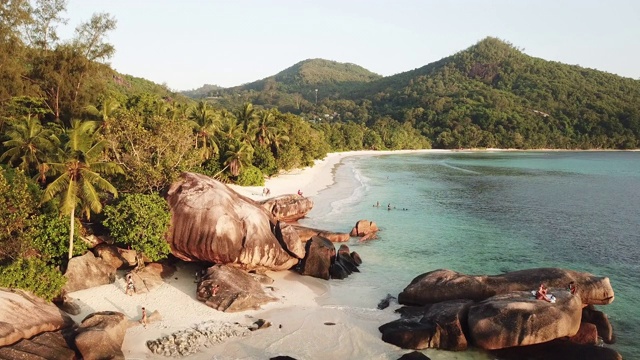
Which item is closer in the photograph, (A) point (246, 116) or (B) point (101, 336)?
(B) point (101, 336)

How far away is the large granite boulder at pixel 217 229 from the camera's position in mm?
23953

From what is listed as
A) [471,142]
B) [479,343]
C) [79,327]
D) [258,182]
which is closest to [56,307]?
[79,327]

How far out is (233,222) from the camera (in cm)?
2448

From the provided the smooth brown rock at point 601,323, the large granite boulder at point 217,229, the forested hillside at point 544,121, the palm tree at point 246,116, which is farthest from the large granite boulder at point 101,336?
the forested hillside at point 544,121

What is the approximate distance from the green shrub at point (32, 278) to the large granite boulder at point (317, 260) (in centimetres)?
1327

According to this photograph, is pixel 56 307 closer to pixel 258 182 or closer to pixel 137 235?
pixel 137 235

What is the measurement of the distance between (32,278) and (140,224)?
5484mm

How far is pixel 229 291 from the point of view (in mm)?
21203

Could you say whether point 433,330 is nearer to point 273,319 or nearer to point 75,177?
point 273,319

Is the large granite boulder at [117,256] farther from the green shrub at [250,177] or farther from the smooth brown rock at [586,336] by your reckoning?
the green shrub at [250,177]

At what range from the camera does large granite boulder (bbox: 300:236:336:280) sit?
26047mm

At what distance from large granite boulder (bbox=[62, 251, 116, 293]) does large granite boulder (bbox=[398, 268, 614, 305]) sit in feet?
53.6

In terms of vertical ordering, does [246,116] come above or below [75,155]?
above

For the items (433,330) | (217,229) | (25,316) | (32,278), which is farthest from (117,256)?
(433,330)
